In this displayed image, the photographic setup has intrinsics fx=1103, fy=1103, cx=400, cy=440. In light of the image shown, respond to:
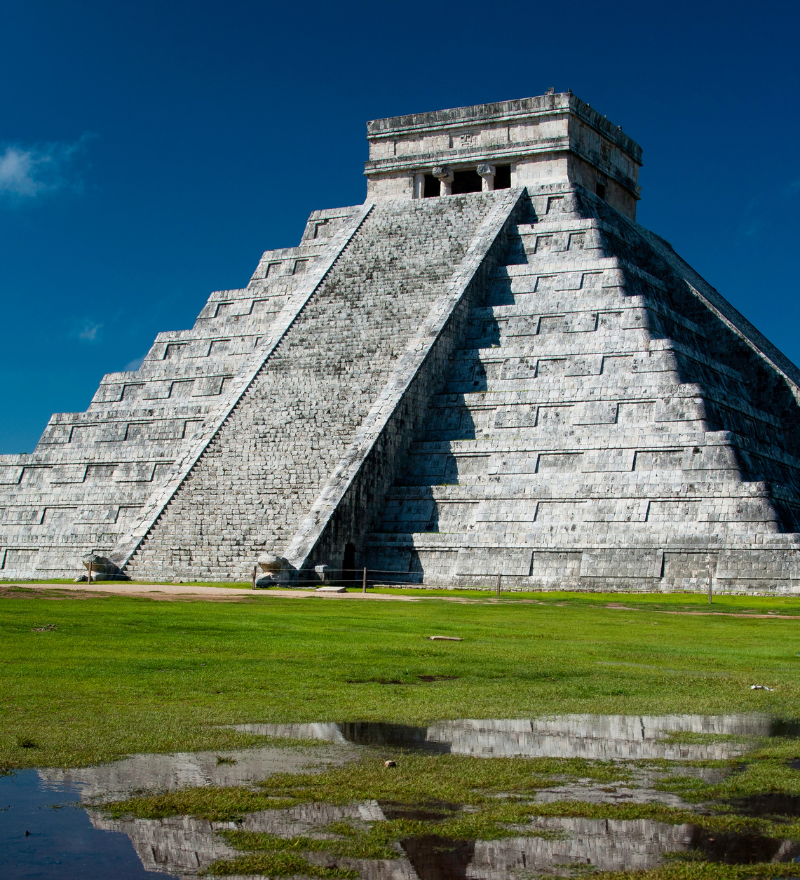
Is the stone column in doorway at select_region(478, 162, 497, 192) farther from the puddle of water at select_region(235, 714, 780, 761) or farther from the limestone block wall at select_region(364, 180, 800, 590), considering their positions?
the puddle of water at select_region(235, 714, 780, 761)

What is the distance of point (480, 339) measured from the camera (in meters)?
28.9

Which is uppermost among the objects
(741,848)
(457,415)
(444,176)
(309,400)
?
(444,176)

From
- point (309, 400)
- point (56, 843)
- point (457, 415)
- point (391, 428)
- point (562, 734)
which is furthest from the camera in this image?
point (309, 400)

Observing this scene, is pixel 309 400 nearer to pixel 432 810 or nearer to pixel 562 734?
pixel 562 734

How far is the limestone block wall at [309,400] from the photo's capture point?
79.9 ft

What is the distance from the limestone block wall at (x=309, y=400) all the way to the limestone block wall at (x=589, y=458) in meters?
1.88

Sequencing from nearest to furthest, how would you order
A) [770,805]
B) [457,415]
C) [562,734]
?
1. [770,805]
2. [562,734]
3. [457,415]

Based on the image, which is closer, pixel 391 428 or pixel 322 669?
pixel 322 669

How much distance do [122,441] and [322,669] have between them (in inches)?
900

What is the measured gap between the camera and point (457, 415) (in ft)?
88.8

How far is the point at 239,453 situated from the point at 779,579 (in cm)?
1272

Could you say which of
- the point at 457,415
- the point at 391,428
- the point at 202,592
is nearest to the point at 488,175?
the point at 457,415

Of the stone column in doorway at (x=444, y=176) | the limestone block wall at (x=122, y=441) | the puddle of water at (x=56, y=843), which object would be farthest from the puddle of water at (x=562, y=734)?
the stone column in doorway at (x=444, y=176)

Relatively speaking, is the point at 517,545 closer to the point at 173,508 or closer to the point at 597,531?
the point at 597,531
